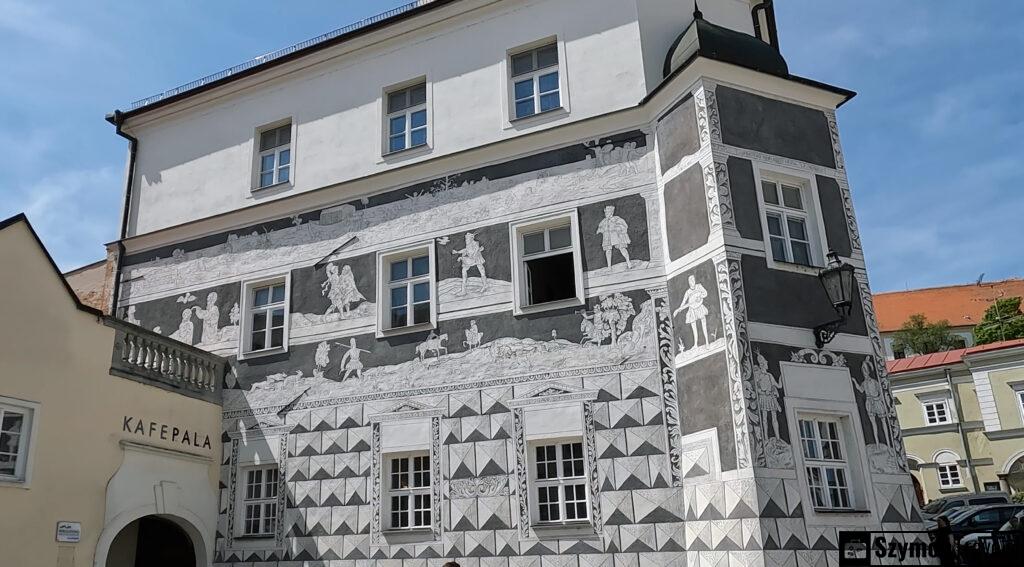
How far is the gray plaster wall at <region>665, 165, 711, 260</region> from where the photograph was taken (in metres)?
13.0

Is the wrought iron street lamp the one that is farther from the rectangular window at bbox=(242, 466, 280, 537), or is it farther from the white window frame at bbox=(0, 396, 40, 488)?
the white window frame at bbox=(0, 396, 40, 488)

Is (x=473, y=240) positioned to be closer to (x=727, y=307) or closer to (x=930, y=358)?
(x=727, y=307)

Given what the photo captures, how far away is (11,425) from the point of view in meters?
12.8

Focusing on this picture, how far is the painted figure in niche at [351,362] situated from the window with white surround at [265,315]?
1641 mm

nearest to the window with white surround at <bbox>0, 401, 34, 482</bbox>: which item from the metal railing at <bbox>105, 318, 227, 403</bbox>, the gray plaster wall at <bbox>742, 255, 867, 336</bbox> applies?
the metal railing at <bbox>105, 318, 227, 403</bbox>

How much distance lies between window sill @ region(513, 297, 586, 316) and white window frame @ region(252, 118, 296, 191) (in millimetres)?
6433

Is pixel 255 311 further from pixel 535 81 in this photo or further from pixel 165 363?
pixel 535 81

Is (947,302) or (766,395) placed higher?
(947,302)

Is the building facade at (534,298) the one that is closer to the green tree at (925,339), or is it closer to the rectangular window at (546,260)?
the rectangular window at (546,260)

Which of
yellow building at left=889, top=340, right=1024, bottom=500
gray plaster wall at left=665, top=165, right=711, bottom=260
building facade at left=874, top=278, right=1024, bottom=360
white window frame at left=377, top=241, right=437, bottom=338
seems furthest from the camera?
building facade at left=874, top=278, right=1024, bottom=360

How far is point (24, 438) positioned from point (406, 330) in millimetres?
6230

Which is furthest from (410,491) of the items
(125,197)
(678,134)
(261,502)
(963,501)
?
(963,501)

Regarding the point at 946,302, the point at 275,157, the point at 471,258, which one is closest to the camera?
the point at 471,258

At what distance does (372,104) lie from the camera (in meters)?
17.5
